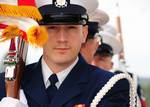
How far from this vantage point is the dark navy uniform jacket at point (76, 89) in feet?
13.9

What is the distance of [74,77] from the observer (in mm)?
4336

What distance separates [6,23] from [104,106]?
81cm

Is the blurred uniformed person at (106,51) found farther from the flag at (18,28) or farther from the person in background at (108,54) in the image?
the flag at (18,28)

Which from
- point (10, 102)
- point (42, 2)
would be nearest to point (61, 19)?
point (42, 2)

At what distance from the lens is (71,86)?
4301 millimetres

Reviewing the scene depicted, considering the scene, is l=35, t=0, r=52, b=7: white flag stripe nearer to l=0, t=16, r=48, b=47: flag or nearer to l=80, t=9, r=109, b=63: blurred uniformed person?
l=0, t=16, r=48, b=47: flag

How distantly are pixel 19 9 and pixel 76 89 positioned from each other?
0.64 m

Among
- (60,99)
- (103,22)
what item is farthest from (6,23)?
(103,22)

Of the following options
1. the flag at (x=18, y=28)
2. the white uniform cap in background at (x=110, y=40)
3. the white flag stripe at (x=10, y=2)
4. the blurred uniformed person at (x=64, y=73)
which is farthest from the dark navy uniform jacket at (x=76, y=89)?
the white uniform cap in background at (x=110, y=40)

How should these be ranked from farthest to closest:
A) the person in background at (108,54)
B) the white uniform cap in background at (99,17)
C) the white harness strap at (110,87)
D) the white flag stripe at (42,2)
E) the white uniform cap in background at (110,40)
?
the white uniform cap in background at (110,40), the person in background at (108,54), the white uniform cap in background at (99,17), the white flag stripe at (42,2), the white harness strap at (110,87)

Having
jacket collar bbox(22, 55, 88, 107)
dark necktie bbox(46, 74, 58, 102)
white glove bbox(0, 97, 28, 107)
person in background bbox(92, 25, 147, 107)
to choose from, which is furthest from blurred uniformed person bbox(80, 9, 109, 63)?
white glove bbox(0, 97, 28, 107)

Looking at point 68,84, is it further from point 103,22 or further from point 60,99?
point 103,22

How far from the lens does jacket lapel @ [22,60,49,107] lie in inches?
168

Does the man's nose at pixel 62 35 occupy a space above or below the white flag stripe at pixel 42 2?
below
